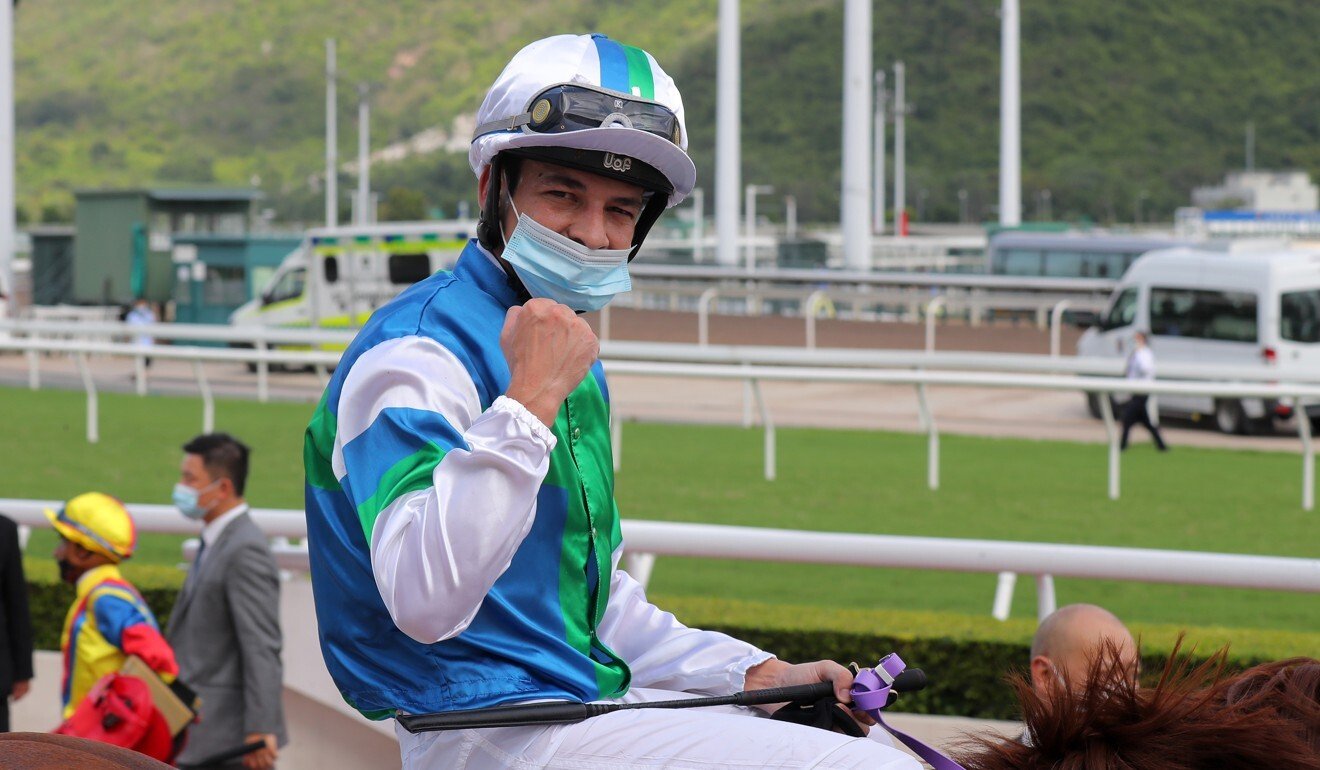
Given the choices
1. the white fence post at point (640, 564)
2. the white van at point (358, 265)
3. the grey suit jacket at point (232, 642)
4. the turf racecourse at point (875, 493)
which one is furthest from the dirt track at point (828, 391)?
the grey suit jacket at point (232, 642)

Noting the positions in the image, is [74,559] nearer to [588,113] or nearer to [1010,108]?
[588,113]

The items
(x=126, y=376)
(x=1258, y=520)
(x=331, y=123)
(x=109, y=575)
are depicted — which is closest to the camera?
(x=109, y=575)

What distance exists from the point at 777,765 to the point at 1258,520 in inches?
337

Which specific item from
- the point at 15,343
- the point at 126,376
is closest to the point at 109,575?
the point at 15,343

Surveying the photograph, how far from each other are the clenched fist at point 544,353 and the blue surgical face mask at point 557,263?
0.45ft

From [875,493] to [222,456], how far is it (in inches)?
229

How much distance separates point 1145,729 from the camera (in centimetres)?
142

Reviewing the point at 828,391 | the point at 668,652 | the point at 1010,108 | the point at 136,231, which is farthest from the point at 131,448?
the point at 136,231

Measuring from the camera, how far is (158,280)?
34031mm

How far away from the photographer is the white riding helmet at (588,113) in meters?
1.70

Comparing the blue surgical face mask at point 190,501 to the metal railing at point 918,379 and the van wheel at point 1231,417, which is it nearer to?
the metal railing at point 918,379

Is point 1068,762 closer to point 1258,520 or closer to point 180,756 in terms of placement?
point 180,756

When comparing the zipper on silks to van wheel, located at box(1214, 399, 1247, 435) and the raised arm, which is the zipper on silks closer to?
the raised arm

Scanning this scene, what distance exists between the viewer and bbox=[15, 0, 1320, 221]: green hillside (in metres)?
84.8
